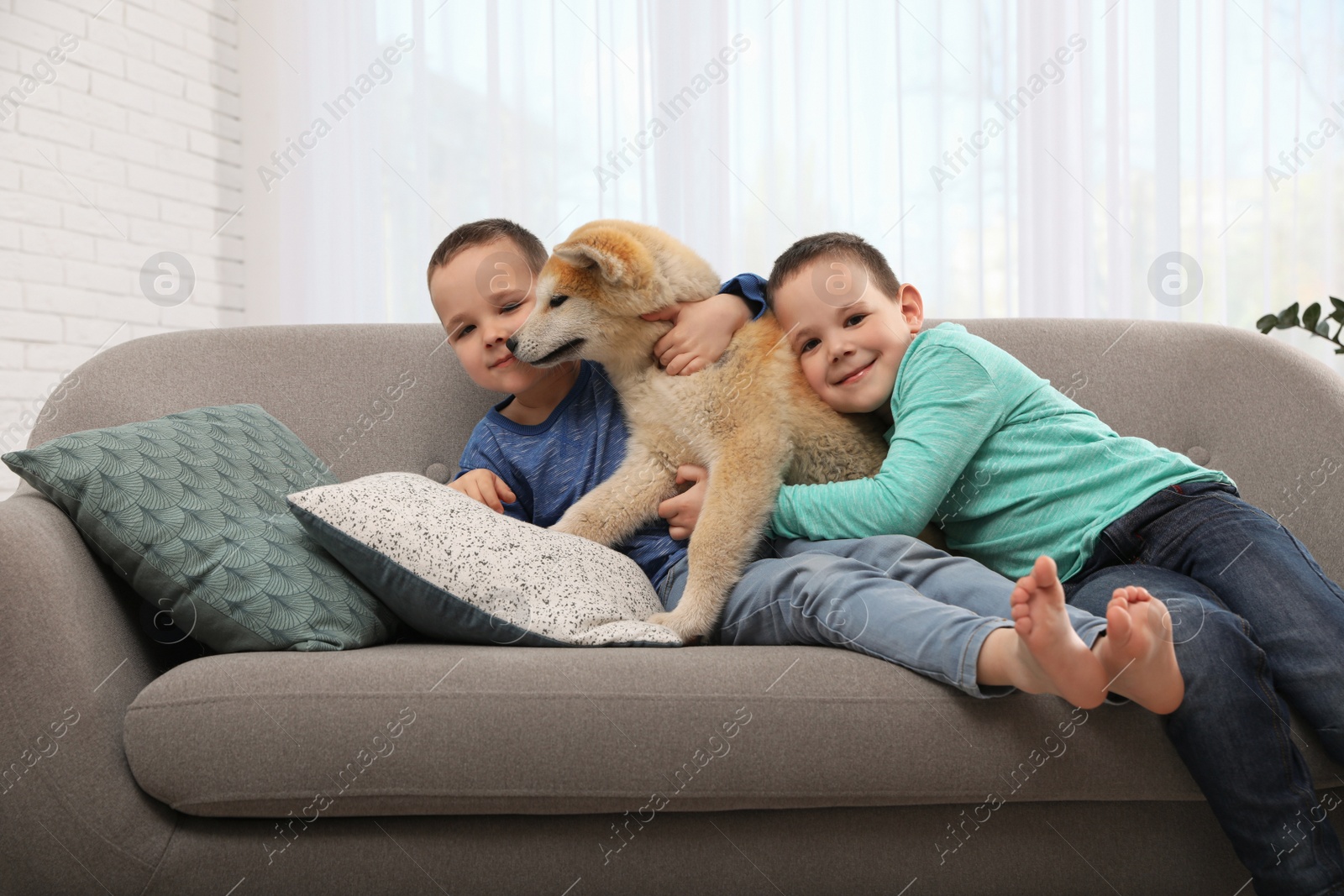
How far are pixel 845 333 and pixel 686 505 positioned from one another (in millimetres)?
421

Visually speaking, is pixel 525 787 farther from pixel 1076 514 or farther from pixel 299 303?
pixel 299 303

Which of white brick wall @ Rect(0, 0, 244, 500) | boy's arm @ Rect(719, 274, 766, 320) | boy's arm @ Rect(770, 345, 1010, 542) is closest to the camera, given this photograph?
boy's arm @ Rect(770, 345, 1010, 542)

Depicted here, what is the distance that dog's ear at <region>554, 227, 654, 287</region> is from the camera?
1644 millimetres

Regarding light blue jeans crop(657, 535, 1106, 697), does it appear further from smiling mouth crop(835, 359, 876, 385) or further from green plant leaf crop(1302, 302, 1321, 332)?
green plant leaf crop(1302, 302, 1321, 332)

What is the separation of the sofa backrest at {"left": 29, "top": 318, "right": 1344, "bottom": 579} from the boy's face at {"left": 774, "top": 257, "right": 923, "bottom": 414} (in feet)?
1.45

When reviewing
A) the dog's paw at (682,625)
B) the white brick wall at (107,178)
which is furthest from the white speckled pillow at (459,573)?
the white brick wall at (107,178)

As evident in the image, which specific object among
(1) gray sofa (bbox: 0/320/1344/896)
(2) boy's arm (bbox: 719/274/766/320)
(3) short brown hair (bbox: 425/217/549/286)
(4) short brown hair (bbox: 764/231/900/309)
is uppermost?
(3) short brown hair (bbox: 425/217/549/286)


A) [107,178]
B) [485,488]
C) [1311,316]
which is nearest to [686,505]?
[485,488]

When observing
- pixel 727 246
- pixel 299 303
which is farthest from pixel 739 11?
pixel 299 303

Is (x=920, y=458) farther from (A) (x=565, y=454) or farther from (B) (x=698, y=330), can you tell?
(A) (x=565, y=454)

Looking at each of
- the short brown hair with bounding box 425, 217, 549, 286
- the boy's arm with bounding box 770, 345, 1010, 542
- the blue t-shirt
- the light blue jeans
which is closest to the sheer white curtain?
the short brown hair with bounding box 425, 217, 549, 286

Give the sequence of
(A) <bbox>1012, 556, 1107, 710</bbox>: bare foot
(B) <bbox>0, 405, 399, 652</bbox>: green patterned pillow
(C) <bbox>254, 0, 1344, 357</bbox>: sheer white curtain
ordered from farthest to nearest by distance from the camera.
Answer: (C) <bbox>254, 0, 1344, 357</bbox>: sheer white curtain → (B) <bbox>0, 405, 399, 652</bbox>: green patterned pillow → (A) <bbox>1012, 556, 1107, 710</bbox>: bare foot

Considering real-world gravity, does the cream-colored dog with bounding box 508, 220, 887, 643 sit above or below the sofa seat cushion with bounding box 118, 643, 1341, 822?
above

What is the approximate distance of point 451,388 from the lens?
2.00 meters
